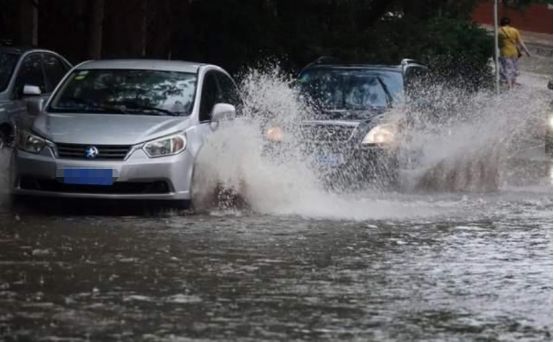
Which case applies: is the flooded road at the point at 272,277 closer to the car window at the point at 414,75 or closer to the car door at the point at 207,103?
the car door at the point at 207,103

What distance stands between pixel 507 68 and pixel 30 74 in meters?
15.1

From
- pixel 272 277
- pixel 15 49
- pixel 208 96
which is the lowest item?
pixel 272 277

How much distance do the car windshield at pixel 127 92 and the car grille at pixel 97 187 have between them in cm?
104

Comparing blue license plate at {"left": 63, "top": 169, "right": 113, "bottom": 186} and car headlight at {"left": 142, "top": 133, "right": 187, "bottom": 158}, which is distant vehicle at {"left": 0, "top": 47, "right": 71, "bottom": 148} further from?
car headlight at {"left": 142, "top": 133, "right": 187, "bottom": 158}

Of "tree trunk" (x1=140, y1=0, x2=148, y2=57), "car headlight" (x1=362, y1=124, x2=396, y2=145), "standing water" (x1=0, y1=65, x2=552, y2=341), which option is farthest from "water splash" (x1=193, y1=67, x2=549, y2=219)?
"tree trunk" (x1=140, y1=0, x2=148, y2=57)

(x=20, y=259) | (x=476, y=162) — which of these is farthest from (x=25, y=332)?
(x=476, y=162)

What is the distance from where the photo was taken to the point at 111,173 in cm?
1259

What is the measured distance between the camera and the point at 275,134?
48.6 ft

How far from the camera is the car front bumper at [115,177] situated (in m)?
12.6

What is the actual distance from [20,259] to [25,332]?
2.62 meters

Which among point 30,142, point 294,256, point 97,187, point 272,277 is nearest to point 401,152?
point 97,187

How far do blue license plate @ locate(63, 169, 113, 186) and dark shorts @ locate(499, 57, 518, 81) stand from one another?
17091mm

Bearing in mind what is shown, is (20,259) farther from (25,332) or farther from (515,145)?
(515,145)

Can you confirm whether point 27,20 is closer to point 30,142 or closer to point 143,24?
point 143,24
